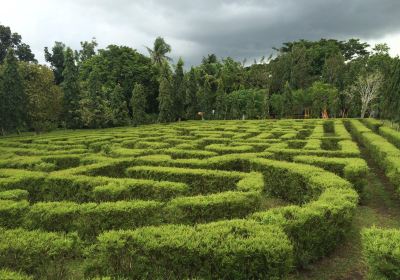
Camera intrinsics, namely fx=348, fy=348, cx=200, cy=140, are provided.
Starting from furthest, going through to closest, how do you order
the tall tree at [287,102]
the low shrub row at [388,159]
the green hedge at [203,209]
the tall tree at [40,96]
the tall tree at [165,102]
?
the tall tree at [287,102] → the tall tree at [165,102] → the tall tree at [40,96] → the low shrub row at [388,159] → the green hedge at [203,209]

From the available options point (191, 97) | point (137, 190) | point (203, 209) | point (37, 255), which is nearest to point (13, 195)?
point (137, 190)

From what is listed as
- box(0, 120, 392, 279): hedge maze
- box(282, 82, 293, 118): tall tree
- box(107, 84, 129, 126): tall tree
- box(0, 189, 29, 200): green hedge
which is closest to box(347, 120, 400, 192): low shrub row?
box(0, 120, 392, 279): hedge maze

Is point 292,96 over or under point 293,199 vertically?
over

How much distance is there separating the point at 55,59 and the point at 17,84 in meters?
31.1

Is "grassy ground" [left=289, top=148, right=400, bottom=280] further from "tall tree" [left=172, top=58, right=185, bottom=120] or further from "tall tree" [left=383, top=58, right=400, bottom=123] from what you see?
"tall tree" [left=172, top=58, right=185, bottom=120]

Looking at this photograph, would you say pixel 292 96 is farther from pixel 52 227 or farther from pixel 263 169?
pixel 52 227

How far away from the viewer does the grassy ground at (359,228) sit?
7.82 metres

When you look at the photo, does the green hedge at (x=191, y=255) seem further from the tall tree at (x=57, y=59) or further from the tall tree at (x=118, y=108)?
the tall tree at (x=57, y=59)

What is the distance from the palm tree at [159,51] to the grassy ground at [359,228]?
180 feet

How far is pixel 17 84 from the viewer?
1475 inches

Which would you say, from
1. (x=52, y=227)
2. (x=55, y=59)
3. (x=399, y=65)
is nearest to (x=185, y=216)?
(x=52, y=227)

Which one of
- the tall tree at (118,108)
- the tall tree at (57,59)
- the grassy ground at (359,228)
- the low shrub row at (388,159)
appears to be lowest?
the grassy ground at (359,228)

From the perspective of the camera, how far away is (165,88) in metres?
47.4

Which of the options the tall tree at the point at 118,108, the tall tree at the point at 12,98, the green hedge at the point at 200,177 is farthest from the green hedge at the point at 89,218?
the tall tree at the point at 118,108
